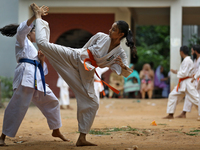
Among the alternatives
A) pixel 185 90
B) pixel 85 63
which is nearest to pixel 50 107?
pixel 85 63

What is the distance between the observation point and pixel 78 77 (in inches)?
166

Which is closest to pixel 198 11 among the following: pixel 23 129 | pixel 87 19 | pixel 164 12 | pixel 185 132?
pixel 164 12

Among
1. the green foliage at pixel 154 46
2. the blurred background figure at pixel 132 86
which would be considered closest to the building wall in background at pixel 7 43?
the blurred background figure at pixel 132 86

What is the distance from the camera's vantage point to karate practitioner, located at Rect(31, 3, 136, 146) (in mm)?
4102

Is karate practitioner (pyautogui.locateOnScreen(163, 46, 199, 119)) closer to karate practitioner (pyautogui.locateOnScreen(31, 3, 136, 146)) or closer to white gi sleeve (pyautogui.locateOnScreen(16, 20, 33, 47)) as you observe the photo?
karate practitioner (pyautogui.locateOnScreen(31, 3, 136, 146))

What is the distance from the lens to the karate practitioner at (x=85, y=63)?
4102 mm

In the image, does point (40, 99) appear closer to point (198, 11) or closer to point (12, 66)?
point (12, 66)

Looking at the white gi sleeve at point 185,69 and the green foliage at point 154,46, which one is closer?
the white gi sleeve at point 185,69

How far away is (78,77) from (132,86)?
1001 cm

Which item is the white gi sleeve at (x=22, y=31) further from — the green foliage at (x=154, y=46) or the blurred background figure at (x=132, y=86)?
the green foliage at (x=154, y=46)

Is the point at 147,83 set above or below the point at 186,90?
below

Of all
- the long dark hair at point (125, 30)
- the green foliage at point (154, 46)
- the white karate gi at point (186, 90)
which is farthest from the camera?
the green foliage at point (154, 46)

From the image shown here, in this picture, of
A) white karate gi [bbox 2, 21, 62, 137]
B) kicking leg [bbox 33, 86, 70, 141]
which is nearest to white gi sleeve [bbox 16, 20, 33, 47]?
white karate gi [bbox 2, 21, 62, 137]

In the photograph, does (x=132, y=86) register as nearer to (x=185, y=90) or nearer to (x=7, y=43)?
(x=7, y=43)
